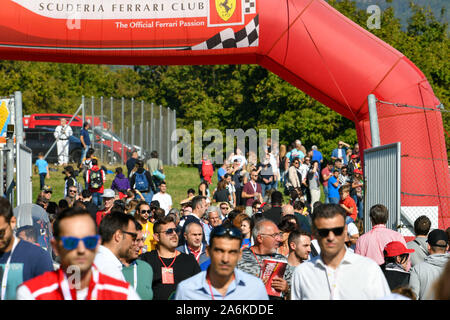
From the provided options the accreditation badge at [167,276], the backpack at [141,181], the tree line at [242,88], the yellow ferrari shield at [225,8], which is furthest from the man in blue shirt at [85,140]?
the accreditation badge at [167,276]

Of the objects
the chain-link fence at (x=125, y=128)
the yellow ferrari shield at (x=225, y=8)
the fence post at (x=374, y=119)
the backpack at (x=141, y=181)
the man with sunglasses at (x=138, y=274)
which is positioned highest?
the yellow ferrari shield at (x=225, y=8)

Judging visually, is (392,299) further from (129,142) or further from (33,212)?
(129,142)

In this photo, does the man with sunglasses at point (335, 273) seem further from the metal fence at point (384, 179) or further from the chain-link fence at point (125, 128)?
the chain-link fence at point (125, 128)

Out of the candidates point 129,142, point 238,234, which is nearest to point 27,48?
point 238,234

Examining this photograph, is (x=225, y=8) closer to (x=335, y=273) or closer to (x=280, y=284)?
(x=280, y=284)

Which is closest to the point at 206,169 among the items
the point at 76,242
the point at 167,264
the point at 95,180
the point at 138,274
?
the point at 95,180

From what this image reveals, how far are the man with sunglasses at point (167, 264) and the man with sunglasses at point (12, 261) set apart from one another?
1.80 metres

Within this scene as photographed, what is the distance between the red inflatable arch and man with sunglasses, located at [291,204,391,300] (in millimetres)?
6744

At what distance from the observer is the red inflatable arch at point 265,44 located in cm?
1132

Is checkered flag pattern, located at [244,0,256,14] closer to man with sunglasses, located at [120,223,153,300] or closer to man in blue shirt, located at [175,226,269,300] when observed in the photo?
man with sunglasses, located at [120,223,153,300]

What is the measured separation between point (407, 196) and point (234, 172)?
330 inches

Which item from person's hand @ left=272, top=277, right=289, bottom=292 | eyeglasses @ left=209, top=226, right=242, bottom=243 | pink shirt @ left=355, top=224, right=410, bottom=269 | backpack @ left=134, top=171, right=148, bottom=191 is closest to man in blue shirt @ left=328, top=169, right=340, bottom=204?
backpack @ left=134, top=171, right=148, bottom=191

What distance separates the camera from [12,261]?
475 centimetres

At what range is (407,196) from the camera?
10.8 meters
